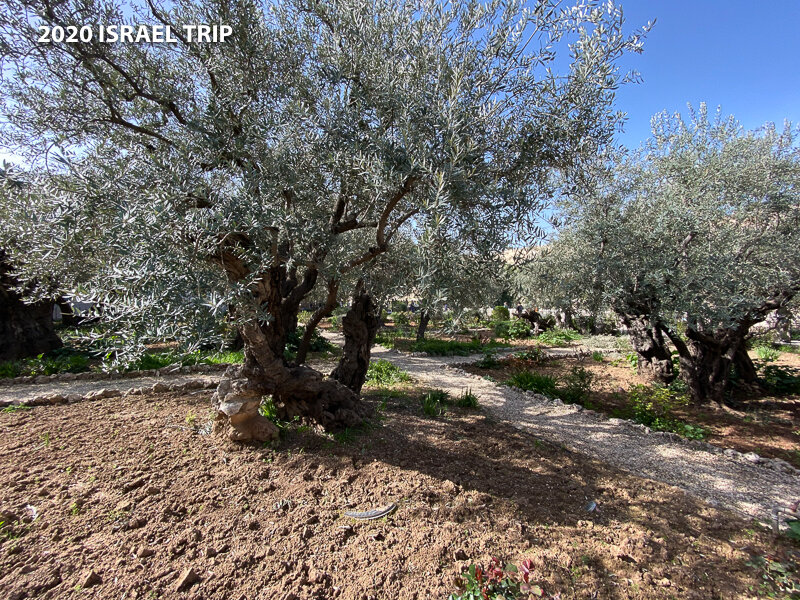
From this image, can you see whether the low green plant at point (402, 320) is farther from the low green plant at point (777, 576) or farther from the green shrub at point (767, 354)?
the low green plant at point (777, 576)

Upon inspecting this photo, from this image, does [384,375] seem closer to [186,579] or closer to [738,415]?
[186,579]

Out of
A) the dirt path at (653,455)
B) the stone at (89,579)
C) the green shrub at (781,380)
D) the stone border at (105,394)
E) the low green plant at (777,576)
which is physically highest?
the green shrub at (781,380)

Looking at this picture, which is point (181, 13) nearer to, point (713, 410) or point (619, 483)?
point (619, 483)

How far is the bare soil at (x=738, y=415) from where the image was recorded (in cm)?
547

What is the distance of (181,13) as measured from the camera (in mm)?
4125

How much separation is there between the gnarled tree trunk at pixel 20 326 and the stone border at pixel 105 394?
4.60 metres

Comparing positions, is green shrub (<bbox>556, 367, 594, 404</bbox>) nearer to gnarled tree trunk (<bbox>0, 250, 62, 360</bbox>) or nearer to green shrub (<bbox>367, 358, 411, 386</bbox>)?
green shrub (<bbox>367, 358, 411, 386</bbox>)

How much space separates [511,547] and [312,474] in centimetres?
198

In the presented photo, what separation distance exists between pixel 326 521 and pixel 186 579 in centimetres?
102

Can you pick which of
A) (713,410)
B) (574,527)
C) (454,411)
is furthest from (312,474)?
(713,410)

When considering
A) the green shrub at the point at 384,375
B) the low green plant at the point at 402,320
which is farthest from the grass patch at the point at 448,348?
the low green plant at the point at 402,320

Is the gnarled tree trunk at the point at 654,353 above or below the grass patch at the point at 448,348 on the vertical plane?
above

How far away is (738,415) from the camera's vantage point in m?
6.79

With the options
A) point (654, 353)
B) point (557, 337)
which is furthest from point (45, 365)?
point (557, 337)
